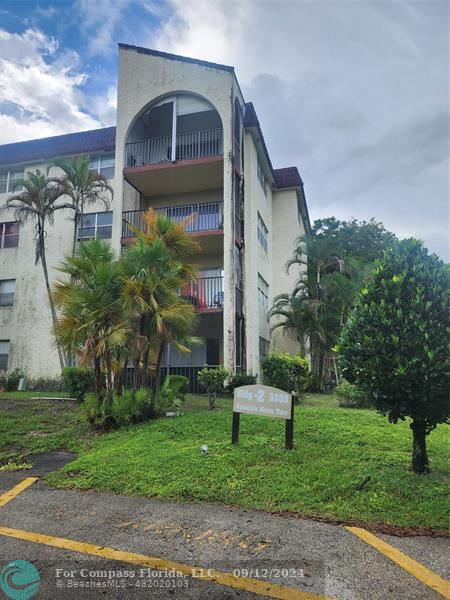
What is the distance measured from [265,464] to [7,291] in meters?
18.7

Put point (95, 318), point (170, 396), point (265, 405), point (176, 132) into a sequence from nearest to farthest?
point (265, 405), point (95, 318), point (170, 396), point (176, 132)

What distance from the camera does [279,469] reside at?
5957mm

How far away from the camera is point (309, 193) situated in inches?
1032

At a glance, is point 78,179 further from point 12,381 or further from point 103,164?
point 12,381

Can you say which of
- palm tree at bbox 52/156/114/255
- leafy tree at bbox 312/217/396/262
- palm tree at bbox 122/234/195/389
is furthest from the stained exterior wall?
leafy tree at bbox 312/217/396/262

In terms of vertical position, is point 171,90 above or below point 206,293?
above

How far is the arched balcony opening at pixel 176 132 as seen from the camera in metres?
18.0

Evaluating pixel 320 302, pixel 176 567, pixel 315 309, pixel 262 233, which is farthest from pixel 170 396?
pixel 262 233

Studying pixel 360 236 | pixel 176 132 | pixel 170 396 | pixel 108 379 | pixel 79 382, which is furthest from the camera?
pixel 360 236

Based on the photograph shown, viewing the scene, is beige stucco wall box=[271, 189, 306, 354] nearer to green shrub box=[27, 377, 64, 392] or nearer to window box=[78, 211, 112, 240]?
window box=[78, 211, 112, 240]

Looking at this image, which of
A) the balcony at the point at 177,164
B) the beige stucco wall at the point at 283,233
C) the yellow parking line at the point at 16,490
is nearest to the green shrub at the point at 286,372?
the beige stucco wall at the point at 283,233

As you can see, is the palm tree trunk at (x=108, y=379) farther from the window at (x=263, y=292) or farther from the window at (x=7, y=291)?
the window at (x=7, y=291)

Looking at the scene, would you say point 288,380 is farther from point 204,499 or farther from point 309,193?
point 309,193

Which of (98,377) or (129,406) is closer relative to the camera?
(129,406)
